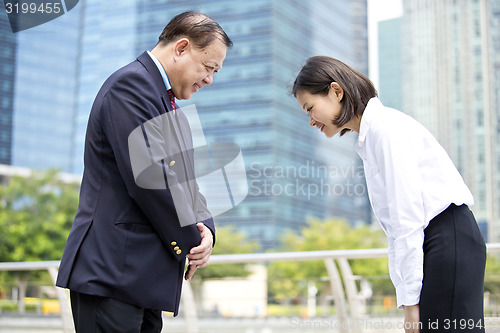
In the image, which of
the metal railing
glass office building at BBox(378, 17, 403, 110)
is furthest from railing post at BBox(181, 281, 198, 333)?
glass office building at BBox(378, 17, 403, 110)

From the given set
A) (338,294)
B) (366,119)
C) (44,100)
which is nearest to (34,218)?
(44,100)

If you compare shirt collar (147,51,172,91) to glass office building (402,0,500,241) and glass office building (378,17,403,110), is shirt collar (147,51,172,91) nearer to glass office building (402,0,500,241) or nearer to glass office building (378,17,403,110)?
glass office building (402,0,500,241)

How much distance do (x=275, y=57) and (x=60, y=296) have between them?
149 feet

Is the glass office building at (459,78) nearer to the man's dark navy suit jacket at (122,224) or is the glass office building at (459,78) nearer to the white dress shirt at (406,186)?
the white dress shirt at (406,186)

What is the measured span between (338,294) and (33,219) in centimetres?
2500

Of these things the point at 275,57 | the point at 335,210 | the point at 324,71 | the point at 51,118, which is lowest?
the point at 335,210

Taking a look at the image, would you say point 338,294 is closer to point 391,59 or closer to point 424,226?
point 424,226

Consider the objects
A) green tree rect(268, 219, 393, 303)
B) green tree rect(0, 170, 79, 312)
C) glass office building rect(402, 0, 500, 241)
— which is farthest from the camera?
glass office building rect(402, 0, 500, 241)

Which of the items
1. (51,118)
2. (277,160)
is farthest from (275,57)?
(51,118)

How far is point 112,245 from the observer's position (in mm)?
1135

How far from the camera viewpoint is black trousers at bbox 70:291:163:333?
112 centimetres

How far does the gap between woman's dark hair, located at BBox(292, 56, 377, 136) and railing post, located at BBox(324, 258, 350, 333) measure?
4.50 ft

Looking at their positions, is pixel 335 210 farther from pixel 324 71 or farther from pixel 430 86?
pixel 324 71

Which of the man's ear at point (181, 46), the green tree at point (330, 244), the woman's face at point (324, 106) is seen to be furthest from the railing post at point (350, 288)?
the green tree at point (330, 244)
